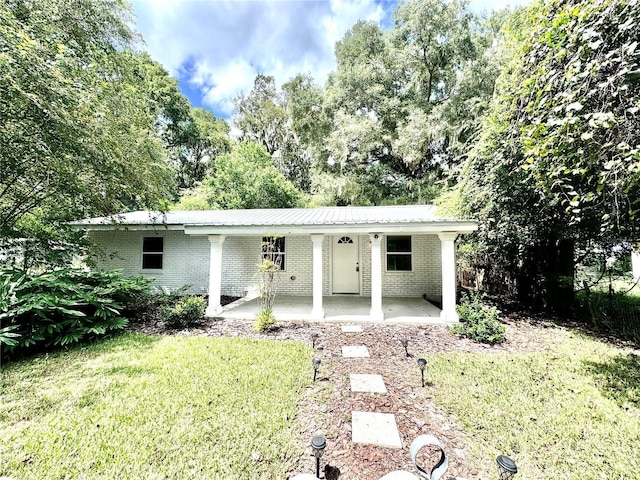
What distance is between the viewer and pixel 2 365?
14.5ft

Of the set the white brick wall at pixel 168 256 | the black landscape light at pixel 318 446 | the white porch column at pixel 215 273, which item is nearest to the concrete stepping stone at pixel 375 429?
the black landscape light at pixel 318 446

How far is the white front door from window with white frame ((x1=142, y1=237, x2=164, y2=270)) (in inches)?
249

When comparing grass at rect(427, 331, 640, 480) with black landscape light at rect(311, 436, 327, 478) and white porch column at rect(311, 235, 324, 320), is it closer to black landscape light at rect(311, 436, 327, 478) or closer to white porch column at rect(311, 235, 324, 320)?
black landscape light at rect(311, 436, 327, 478)

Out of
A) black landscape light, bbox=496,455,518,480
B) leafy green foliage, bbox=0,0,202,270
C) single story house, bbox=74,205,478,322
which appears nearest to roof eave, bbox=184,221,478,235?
leafy green foliage, bbox=0,0,202,270

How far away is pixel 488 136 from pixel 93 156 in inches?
354

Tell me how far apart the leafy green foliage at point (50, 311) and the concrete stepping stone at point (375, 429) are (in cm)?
490

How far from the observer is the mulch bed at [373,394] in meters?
2.49

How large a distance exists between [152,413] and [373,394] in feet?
8.52

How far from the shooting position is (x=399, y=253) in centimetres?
1006

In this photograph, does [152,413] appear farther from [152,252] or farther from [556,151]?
[152,252]

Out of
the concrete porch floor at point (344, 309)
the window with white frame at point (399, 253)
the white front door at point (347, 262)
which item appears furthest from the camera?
the white front door at point (347, 262)

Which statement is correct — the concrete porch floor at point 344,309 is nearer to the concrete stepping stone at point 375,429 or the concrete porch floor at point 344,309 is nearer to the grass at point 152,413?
the grass at point 152,413

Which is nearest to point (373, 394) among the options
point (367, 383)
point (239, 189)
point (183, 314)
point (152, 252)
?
point (367, 383)

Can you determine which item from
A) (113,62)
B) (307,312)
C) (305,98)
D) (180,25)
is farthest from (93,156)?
(305,98)
